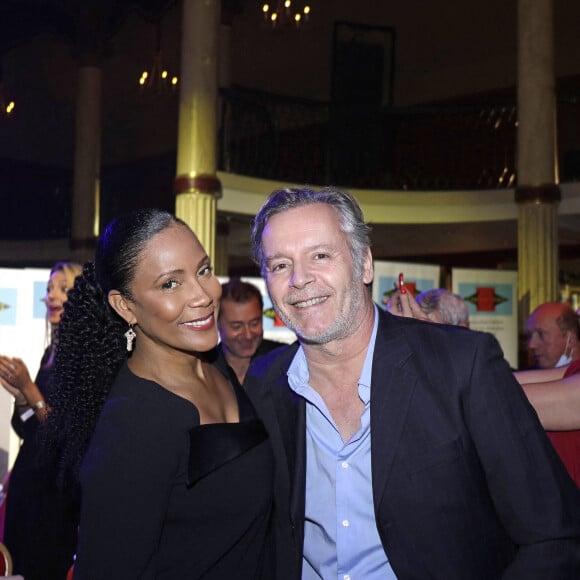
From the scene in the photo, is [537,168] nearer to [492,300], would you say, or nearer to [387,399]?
[492,300]

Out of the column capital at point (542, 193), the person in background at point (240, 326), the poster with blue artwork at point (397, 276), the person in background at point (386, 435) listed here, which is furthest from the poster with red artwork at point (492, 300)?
the person in background at point (386, 435)

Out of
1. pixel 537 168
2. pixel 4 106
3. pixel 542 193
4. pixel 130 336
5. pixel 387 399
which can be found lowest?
pixel 387 399

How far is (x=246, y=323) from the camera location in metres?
4.09

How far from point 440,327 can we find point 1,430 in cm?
319

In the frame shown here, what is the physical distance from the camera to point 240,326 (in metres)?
4.08

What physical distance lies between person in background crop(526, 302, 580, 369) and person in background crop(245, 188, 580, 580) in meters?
2.42

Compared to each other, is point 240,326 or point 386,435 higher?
point 240,326

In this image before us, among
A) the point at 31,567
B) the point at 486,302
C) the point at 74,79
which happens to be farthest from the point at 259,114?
the point at 31,567

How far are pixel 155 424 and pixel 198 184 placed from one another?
7.01m

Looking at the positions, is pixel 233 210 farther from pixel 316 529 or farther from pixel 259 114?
pixel 316 529

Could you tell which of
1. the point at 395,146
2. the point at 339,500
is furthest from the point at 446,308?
the point at 395,146

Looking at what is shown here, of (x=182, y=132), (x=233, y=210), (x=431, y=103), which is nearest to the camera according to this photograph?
(x=182, y=132)

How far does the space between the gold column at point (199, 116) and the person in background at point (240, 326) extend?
14.3ft

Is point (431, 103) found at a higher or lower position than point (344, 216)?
higher
